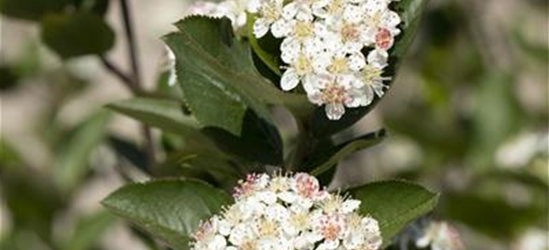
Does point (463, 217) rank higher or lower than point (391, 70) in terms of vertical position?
lower

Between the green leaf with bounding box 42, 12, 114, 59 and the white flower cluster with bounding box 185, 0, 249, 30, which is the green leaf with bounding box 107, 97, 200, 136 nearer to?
the white flower cluster with bounding box 185, 0, 249, 30

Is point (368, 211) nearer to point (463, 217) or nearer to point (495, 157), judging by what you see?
point (463, 217)

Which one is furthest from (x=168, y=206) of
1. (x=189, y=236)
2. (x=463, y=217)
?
(x=463, y=217)

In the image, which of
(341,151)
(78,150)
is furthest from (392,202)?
(78,150)

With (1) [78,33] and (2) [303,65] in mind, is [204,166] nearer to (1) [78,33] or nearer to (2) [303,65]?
(2) [303,65]

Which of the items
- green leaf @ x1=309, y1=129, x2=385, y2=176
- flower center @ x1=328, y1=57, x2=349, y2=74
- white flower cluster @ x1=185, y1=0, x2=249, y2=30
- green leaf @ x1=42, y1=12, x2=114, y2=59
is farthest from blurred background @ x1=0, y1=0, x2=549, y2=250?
flower center @ x1=328, y1=57, x2=349, y2=74

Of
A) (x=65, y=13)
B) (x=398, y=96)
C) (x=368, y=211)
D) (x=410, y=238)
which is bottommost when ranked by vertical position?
(x=398, y=96)

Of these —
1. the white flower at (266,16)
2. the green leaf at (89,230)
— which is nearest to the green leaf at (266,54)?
the white flower at (266,16)
